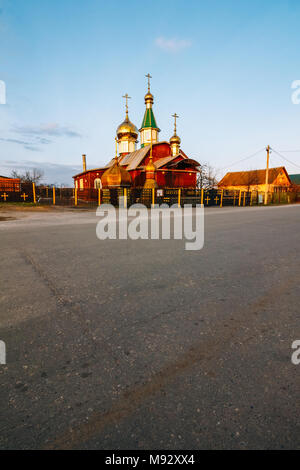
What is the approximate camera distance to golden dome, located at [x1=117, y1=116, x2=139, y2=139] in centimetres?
4050

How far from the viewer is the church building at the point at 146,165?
83.1 feet

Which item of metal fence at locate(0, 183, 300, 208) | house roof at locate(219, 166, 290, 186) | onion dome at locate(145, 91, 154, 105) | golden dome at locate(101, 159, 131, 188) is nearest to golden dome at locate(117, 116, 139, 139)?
onion dome at locate(145, 91, 154, 105)

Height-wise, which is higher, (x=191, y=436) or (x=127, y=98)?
(x=127, y=98)

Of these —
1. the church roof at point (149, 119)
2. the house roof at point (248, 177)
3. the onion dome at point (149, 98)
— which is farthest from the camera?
the house roof at point (248, 177)

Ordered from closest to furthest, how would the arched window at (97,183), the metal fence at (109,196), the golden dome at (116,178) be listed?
1. the metal fence at (109,196)
2. the golden dome at (116,178)
3. the arched window at (97,183)

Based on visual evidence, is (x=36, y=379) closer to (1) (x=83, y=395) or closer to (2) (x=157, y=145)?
(1) (x=83, y=395)

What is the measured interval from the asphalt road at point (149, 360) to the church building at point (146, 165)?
21.6 m

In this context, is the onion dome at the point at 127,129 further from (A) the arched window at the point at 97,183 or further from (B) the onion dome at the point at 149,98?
(A) the arched window at the point at 97,183

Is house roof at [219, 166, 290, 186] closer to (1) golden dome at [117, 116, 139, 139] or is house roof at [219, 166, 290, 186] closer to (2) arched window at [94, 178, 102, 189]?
(1) golden dome at [117, 116, 139, 139]

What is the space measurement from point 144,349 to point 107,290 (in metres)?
1.24

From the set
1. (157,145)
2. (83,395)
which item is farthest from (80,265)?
(157,145)

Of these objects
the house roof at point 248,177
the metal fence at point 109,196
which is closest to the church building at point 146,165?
the metal fence at point 109,196

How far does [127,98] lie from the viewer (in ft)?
131

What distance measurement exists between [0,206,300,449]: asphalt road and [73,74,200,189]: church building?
21641 millimetres
